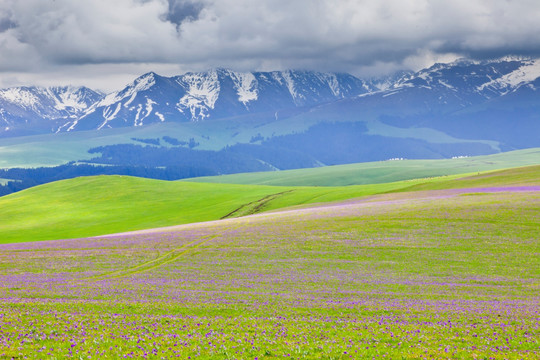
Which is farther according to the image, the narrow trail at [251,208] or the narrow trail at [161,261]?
the narrow trail at [251,208]

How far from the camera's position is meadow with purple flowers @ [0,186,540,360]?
21.7m

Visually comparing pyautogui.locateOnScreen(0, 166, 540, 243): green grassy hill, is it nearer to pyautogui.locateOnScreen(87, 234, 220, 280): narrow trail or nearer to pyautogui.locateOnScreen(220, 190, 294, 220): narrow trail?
pyautogui.locateOnScreen(220, 190, 294, 220): narrow trail

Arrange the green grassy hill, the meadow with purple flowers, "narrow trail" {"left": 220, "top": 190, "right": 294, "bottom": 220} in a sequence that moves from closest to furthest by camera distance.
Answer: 1. the meadow with purple flowers
2. the green grassy hill
3. "narrow trail" {"left": 220, "top": 190, "right": 294, "bottom": 220}

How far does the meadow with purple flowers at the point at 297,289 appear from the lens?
21.7 metres

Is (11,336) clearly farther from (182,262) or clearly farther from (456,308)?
(182,262)

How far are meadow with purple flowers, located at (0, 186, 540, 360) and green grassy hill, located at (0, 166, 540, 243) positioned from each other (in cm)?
5159

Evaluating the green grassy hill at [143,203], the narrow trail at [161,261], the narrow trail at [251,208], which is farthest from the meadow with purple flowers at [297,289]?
the green grassy hill at [143,203]

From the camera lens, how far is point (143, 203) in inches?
6545

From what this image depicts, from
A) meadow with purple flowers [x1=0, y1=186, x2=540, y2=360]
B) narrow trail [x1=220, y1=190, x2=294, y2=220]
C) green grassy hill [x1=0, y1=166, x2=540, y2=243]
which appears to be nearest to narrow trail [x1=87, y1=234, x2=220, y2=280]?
meadow with purple flowers [x1=0, y1=186, x2=540, y2=360]

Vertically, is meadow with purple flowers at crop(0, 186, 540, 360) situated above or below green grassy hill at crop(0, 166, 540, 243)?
below

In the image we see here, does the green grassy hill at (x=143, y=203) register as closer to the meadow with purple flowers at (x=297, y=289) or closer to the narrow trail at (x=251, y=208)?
the narrow trail at (x=251, y=208)

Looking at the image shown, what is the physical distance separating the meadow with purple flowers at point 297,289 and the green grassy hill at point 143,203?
51593 mm

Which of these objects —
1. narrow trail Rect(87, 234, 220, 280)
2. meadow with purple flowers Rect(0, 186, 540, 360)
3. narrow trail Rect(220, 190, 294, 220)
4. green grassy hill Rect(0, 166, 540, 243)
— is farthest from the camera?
narrow trail Rect(220, 190, 294, 220)

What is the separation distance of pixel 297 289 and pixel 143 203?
134141 mm
